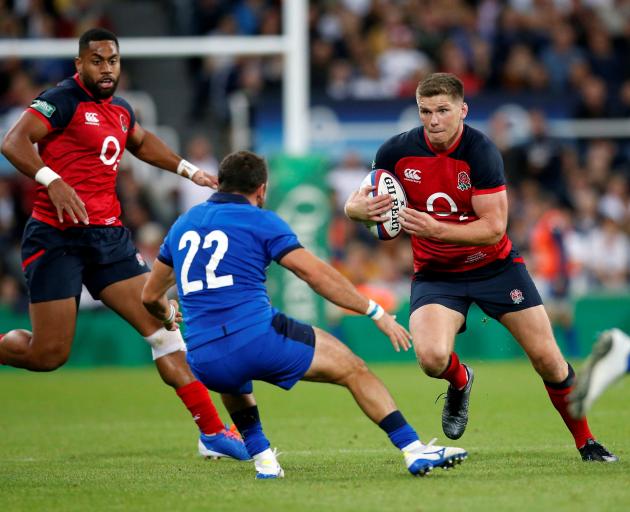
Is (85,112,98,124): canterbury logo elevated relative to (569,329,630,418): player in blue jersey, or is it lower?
elevated

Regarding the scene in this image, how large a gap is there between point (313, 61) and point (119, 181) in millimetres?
3987

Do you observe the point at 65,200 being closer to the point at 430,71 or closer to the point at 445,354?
the point at 445,354

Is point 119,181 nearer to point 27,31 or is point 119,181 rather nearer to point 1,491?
point 27,31

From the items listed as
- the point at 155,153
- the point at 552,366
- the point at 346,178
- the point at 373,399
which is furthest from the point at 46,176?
the point at 346,178

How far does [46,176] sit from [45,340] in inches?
44.4

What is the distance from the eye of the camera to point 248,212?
649cm

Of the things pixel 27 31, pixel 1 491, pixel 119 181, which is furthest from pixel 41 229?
pixel 27 31

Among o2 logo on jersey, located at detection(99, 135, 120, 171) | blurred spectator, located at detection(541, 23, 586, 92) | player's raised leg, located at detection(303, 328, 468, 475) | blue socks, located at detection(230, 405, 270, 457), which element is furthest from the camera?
blurred spectator, located at detection(541, 23, 586, 92)

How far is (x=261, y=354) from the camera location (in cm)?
637

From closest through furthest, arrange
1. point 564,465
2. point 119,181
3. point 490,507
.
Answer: point 490,507, point 564,465, point 119,181

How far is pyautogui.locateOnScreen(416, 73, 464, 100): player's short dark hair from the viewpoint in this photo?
7262 millimetres

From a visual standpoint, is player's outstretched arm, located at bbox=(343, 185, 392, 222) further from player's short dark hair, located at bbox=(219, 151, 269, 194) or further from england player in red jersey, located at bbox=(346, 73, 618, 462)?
player's short dark hair, located at bbox=(219, 151, 269, 194)

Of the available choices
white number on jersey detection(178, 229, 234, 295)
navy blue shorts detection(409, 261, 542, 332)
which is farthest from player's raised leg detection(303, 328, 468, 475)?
navy blue shorts detection(409, 261, 542, 332)

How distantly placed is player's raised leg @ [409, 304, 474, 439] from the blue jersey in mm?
1242
